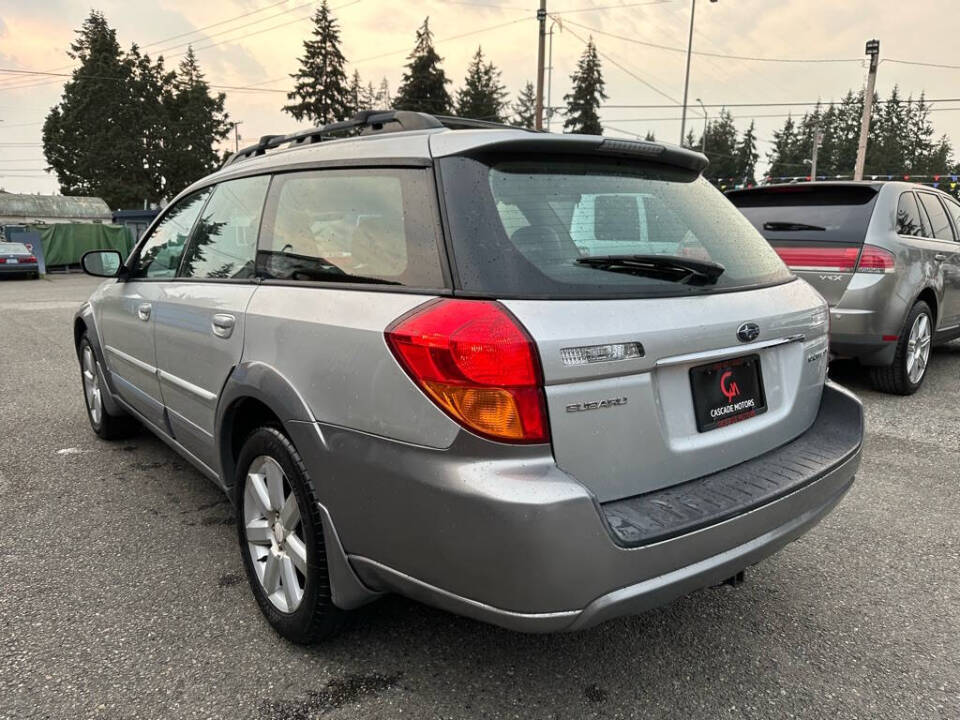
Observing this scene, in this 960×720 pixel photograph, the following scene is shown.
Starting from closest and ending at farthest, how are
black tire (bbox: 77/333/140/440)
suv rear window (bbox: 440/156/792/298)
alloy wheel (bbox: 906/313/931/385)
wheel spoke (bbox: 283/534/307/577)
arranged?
suv rear window (bbox: 440/156/792/298) → wheel spoke (bbox: 283/534/307/577) → black tire (bbox: 77/333/140/440) → alloy wheel (bbox: 906/313/931/385)

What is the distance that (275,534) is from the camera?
2393mm

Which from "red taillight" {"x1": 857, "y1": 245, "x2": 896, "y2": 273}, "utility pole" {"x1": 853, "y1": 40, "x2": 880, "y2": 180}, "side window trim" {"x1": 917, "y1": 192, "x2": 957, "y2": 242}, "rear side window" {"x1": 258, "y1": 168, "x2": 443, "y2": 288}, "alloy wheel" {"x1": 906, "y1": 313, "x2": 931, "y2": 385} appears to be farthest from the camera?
"utility pole" {"x1": 853, "y1": 40, "x2": 880, "y2": 180}

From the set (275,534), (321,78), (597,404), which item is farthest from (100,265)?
(321,78)

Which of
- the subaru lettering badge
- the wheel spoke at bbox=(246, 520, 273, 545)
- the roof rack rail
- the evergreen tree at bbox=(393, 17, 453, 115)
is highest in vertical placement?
the evergreen tree at bbox=(393, 17, 453, 115)

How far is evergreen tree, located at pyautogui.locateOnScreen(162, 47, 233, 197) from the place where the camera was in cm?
5500

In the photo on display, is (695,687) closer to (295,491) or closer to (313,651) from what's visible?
(313,651)

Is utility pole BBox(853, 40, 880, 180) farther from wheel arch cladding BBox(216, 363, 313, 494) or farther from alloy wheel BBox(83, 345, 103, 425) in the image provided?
wheel arch cladding BBox(216, 363, 313, 494)

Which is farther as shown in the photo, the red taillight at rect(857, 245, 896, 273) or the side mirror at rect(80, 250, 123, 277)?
the red taillight at rect(857, 245, 896, 273)

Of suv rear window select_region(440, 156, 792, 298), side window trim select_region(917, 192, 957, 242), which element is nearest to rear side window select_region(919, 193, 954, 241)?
side window trim select_region(917, 192, 957, 242)

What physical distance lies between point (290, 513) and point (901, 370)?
5276 millimetres

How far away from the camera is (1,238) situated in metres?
28.9

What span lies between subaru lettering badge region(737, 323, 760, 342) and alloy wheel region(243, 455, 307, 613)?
1.45m

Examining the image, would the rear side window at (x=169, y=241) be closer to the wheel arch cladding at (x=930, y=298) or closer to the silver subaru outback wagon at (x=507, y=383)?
the silver subaru outback wagon at (x=507, y=383)

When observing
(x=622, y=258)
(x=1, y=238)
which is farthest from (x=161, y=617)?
(x=1, y=238)
